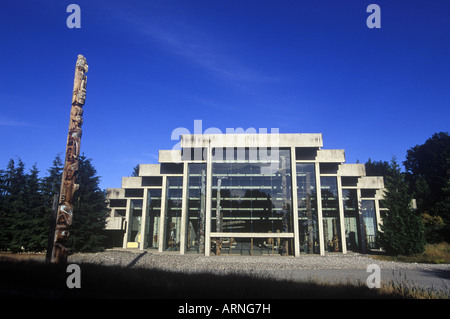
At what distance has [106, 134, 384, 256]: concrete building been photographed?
32.2m

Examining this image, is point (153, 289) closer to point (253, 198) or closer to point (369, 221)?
point (253, 198)

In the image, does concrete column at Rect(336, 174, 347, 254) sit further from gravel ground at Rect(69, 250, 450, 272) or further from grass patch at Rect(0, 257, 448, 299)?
grass patch at Rect(0, 257, 448, 299)

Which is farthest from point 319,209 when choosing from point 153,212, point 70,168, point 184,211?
point 70,168

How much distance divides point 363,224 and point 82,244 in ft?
113

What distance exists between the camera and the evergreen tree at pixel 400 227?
95.9ft

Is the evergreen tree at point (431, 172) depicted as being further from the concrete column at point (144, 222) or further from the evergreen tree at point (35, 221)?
the evergreen tree at point (35, 221)

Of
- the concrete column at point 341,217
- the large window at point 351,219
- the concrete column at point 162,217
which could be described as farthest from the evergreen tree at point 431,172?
the concrete column at point 162,217

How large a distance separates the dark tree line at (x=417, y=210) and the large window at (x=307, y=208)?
23.3 ft

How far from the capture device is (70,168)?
49.7ft

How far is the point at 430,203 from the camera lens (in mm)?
52469

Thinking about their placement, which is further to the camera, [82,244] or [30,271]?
[82,244]

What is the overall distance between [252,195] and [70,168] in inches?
850
